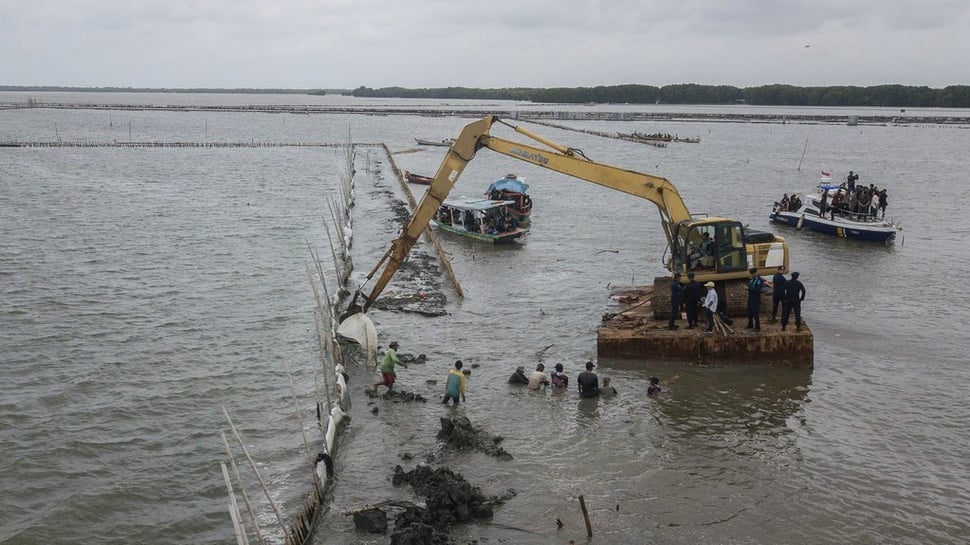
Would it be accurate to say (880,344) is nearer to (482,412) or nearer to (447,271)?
(482,412)

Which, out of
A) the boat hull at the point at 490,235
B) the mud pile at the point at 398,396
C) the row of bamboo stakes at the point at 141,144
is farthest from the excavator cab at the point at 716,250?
the row of bamboo stakes at the point at 141,144

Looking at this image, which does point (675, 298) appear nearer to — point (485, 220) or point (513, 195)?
point (485, 220)

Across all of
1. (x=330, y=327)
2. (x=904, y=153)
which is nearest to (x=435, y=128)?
(x=904, y=153)

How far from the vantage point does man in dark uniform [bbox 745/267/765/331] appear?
57.7ft

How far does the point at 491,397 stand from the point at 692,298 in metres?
5.60

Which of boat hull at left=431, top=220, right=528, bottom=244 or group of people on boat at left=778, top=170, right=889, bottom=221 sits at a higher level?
group of people on boat at left=778, top=170, right=889, bottom=221

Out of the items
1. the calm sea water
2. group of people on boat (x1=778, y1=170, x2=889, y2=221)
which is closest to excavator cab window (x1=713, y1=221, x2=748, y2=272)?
the calm sea water

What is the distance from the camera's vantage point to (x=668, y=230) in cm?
2056

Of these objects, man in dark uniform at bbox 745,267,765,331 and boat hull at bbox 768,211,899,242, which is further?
boat hull at bbox 768,211,899,242

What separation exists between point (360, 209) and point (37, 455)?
103 ft

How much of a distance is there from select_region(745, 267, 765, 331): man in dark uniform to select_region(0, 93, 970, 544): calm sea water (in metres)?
1.31

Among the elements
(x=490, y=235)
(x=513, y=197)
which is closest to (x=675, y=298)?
(x=490, y=235)

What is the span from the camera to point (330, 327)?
757 inches

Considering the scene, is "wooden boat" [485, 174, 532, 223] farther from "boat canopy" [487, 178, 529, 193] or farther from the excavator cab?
the excavator cab
